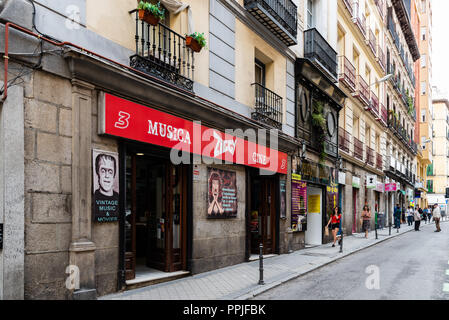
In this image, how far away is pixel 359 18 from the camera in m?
23.1

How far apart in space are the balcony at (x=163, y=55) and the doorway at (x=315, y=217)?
981cm

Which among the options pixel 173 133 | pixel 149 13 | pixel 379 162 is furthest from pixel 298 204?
pixel 379 162

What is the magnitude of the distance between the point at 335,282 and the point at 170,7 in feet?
24.5

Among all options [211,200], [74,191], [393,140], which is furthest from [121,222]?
[393,140]

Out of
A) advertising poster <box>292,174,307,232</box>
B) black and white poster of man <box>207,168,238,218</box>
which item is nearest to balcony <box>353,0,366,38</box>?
advertising poster <box>292,174,307,232</box>

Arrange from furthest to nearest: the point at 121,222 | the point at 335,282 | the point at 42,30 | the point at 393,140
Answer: the point at 393,140 < the point at 335,282 < the point at 121,222 < the point at 42,30

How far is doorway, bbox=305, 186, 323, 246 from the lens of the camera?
17.6m

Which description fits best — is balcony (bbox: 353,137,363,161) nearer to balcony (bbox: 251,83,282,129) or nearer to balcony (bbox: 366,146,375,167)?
balcony (bbox: 366,146,375,167)

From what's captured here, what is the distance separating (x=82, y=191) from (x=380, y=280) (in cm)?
674

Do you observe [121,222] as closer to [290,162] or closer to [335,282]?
[335,282]

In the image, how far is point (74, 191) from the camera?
6.80 metres

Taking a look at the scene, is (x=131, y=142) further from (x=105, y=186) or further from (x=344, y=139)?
(x=344, y=139)

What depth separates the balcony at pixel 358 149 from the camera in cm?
2323

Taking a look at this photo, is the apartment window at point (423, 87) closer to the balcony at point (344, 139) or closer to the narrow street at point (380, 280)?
the balcony at point (344, 139)
